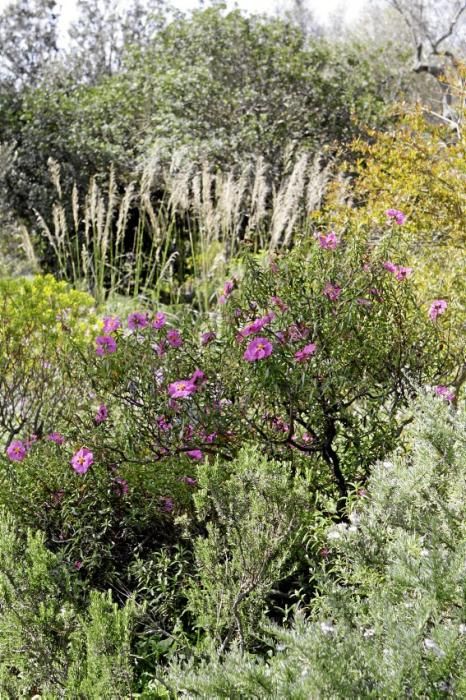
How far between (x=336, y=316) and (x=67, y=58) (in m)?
15.8

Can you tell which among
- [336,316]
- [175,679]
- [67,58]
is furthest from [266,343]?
[67,58]

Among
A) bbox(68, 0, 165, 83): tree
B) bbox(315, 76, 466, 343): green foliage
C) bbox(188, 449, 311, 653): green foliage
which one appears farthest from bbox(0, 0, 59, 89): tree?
bbox(188, 449, 311, 653): green foliage

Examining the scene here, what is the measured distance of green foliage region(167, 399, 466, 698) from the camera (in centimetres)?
170

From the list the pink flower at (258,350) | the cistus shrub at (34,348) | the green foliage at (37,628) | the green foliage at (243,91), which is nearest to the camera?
the green foliage at (37,628)

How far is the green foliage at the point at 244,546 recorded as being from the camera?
2459mm

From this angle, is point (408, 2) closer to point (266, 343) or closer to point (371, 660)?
point (266, 343)

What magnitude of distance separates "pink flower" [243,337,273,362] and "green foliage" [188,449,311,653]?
466mm

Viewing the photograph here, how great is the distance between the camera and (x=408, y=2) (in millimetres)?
20125

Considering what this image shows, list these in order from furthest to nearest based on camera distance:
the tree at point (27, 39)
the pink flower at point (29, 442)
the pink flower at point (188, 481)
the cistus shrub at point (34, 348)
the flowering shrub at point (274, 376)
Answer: the tree at point (27, 39) < the cistus shrub at point (34, 348) < the pink flower at point (29, 442) < the pink flower at point (188, 481) < the flowering shrub at point (274, 376)

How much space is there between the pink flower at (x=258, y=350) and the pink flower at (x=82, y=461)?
25.7 inches

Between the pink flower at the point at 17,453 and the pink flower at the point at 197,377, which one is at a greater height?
the pink flower at the point at 197,377

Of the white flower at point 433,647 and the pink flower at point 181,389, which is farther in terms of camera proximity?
the pink flower at point 181,389

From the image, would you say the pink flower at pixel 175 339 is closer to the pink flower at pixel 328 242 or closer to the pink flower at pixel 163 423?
the pink flower at pixel 163 423

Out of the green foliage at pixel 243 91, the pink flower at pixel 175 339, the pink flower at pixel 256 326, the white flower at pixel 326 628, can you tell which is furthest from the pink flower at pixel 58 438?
the green foliage at pixel 243 91
